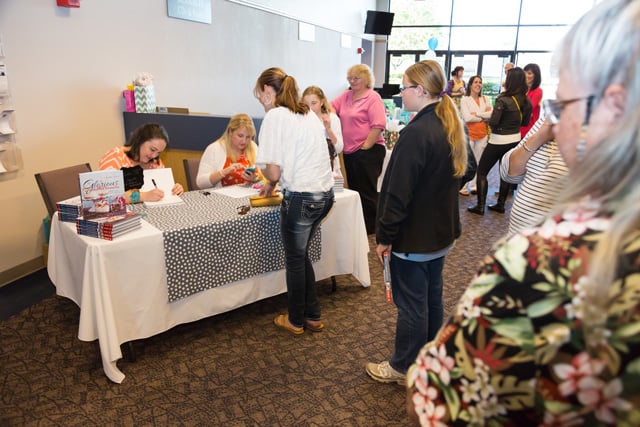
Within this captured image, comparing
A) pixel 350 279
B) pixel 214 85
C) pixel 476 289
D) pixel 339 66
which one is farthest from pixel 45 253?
pixel 339 66

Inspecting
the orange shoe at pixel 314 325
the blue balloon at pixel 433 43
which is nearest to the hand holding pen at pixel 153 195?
the orange shoe at pixel 314 325

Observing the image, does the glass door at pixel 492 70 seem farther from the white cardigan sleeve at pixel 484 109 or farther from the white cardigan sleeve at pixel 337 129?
the white cardigan sleeve at pixel 337 129

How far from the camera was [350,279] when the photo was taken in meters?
3.31

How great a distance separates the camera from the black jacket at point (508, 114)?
4.35 metres

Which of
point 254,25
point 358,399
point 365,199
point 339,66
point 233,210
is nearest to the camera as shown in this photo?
point 358,399

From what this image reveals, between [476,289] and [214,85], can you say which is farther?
[214,85]

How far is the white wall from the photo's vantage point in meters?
3.21

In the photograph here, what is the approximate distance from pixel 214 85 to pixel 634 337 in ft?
17.0

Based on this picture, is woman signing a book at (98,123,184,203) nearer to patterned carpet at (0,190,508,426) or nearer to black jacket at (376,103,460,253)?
patterned carpet at (0,190,508,426)

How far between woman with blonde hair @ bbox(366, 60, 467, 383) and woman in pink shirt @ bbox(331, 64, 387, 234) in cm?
202

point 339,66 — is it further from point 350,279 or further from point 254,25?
point 350,279

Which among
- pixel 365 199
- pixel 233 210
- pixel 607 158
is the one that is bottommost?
pixel 365 199

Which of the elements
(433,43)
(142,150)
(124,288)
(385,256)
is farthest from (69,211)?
(433,43)

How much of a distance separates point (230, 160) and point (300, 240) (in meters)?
1.07
